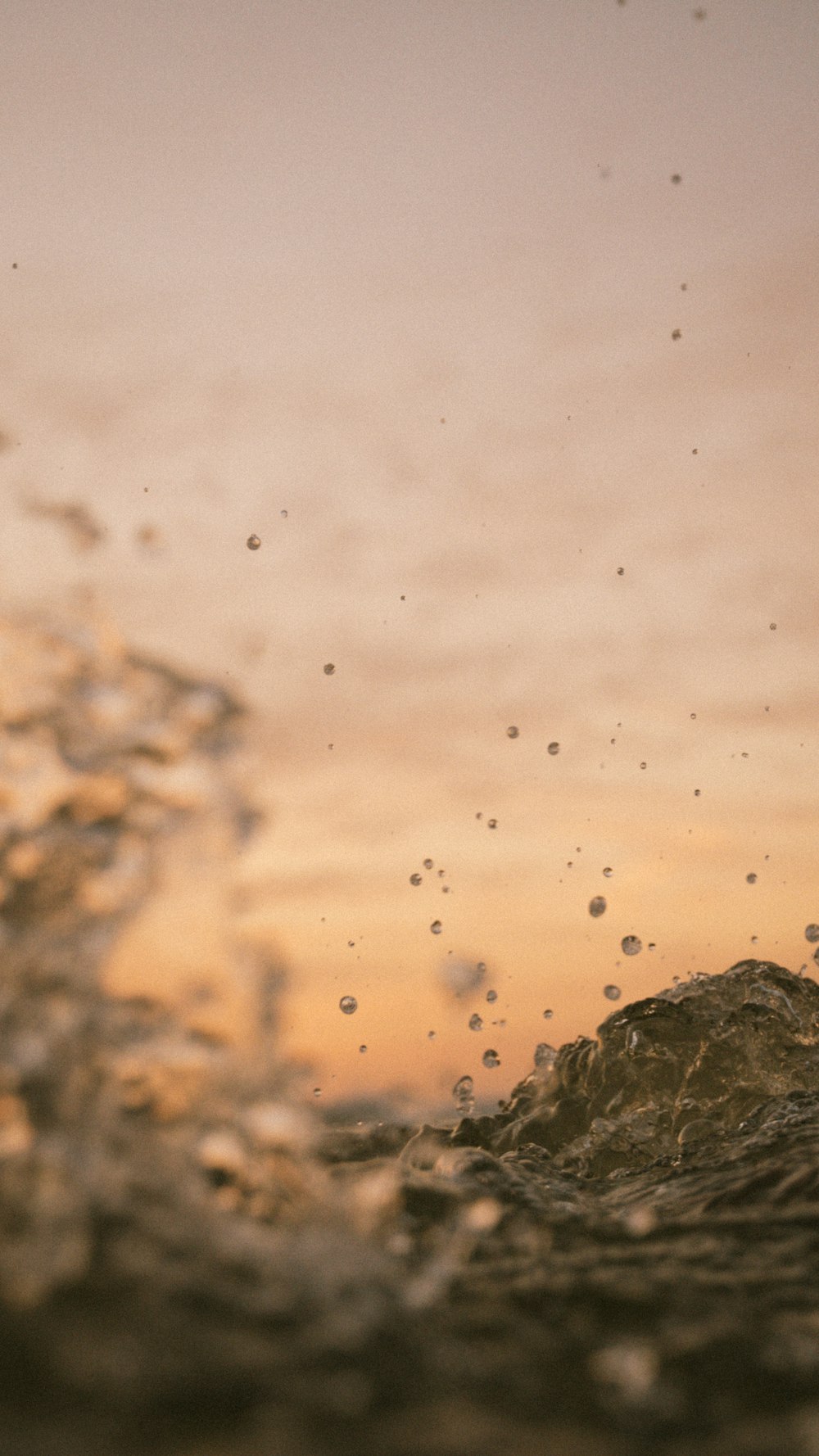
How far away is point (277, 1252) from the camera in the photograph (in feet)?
10.7

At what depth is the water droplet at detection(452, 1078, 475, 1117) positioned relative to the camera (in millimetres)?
8734

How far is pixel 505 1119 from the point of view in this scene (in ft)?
28.2

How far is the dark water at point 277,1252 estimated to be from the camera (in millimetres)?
Result: 2400

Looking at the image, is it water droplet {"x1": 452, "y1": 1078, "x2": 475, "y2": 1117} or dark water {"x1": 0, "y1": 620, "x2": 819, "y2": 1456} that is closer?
dark water {"x1": 0, "y1": 620, "x2": 819, "y2": 1456}

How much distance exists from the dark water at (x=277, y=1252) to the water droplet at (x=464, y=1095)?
1.72 metres

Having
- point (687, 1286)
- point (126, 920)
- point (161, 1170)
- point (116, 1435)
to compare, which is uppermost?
point (126, 920)

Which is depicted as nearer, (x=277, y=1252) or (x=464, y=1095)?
(x=277, y=1252)

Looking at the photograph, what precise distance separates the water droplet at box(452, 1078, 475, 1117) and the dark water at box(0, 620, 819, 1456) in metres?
1.72

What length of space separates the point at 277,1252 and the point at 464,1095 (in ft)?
18.8

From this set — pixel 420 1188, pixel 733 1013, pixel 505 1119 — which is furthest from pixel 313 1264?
pixel 733 1013

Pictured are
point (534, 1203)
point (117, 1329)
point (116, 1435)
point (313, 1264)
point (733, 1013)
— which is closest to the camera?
point (116, 1435)

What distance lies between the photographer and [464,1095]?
8.79 m

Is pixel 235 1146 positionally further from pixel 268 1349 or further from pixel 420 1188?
pixel 268 1349

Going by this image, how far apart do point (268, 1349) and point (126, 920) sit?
8.70ft
